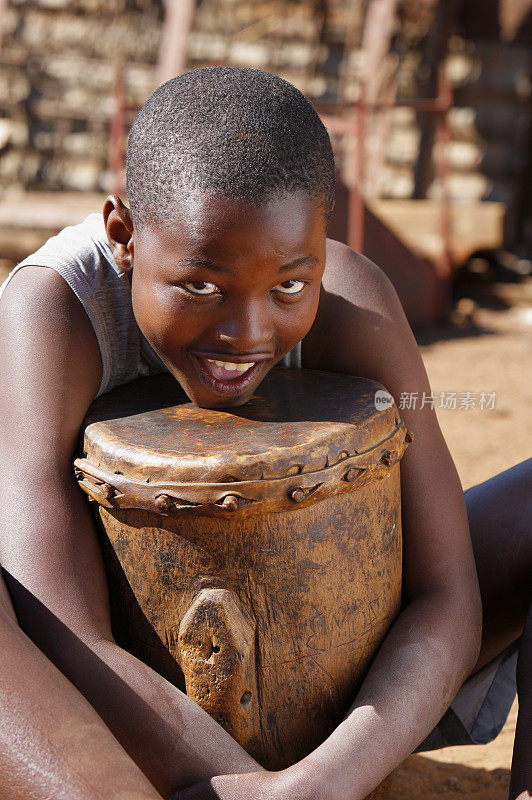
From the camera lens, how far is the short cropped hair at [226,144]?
3.82ft

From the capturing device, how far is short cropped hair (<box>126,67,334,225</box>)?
1164 millimetres

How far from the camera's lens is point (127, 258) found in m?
1.37

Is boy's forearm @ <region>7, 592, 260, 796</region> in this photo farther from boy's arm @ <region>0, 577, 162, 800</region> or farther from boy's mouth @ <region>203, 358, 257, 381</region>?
boy's mouth @ <region>203, 358, 257, 381</region>

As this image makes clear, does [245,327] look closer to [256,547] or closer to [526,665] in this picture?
[256,547]

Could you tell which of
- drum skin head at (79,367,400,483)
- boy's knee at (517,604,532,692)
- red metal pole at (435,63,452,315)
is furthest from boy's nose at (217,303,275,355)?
red metal pole at (435,63,452,315)

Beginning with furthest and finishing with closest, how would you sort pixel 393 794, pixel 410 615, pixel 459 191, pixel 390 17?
pixel 459 191 < pixel 390 17 < pixel 393 794 < pixel 410 615

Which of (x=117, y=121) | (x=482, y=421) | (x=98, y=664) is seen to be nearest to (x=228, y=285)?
(x=98, y=664)

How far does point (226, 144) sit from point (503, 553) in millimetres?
923

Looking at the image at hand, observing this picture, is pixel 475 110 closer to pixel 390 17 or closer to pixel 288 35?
pixel 390 17

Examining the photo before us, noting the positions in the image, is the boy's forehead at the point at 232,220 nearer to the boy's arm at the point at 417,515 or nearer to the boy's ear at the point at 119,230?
the boy's ear at the point at 119,230

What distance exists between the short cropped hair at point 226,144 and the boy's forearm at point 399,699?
68 cm

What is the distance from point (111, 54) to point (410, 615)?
6.81 metres

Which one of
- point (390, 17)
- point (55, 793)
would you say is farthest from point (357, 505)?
point (390, 17)

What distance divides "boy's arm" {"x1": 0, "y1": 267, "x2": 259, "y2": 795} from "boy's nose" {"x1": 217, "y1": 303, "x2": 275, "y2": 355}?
10.6 inches
